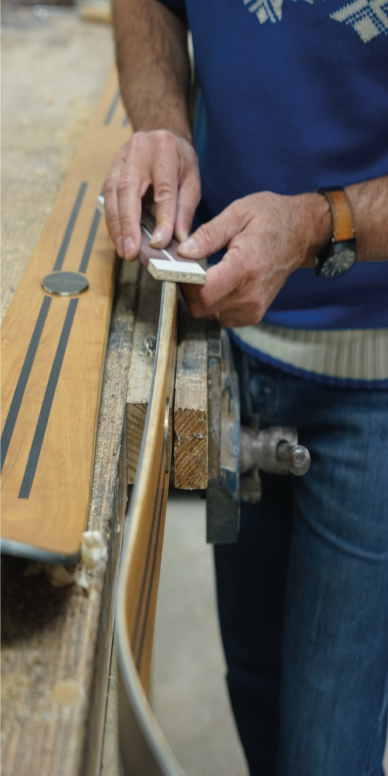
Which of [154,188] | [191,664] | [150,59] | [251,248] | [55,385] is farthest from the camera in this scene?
[191,664]

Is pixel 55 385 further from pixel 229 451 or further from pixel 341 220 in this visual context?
pixel 341 220

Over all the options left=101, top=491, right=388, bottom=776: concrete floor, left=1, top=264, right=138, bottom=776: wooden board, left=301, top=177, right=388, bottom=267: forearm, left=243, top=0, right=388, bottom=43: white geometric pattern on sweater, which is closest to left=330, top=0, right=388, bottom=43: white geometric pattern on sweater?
left=243, top=0, right=388, bottom=43: white geometric pattern on sweater

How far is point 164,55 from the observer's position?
Answer: 1070mm

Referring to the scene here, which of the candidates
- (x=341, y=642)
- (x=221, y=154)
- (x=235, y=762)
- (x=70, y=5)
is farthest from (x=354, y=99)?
(x=70, y=5)

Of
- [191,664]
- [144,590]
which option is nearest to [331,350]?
[144,590]

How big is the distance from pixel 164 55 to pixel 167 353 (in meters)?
0.70

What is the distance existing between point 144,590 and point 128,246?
427 millimetres

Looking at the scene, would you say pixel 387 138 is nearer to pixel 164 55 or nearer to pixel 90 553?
pixel 164 55

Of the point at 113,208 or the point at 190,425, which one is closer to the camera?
the point at 190,425

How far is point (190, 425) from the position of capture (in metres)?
0.66

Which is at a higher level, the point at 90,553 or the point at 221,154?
the point at 221,154

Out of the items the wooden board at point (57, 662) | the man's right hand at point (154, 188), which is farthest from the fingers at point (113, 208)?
the wooden board at point (57, 662)

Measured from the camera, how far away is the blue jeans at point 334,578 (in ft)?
2.97

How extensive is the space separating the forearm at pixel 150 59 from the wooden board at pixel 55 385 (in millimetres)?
165
